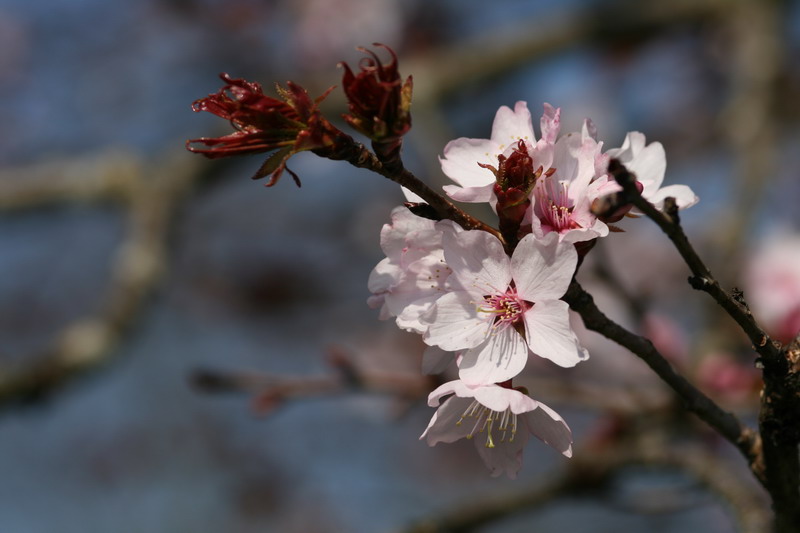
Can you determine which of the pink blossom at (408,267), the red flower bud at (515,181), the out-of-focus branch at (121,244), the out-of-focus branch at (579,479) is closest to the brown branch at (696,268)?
the red flower bud at (515,181)

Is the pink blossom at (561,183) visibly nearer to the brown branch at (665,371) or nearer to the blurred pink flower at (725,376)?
the brown branch at (665,371)

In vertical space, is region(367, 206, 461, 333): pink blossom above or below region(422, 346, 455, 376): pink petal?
above

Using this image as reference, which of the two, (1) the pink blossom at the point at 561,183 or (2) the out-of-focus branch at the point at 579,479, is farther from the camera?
(2) the out-of-focus branch at the point at 579,479

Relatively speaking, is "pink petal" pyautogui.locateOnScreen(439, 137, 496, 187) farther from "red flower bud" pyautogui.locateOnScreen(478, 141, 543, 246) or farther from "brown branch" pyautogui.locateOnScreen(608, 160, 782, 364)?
"brown branch" pyautogui.locateOnScreen(608, 160, 782, 364)

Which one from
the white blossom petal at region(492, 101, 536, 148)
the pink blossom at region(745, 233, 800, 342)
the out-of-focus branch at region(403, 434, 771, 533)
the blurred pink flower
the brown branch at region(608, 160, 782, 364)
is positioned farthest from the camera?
the pink blossom at region(745, 233, 800, 342)

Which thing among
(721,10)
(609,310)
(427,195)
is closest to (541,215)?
(427,195)

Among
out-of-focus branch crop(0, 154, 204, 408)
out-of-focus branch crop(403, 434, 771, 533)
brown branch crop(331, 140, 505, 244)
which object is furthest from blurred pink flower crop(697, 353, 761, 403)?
out-of-focus branch crop(0, 154, 204, 408)

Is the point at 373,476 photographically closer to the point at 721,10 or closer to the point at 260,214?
the point at 260,214

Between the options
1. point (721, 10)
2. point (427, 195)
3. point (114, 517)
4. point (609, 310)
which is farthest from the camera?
point (114, 517)
